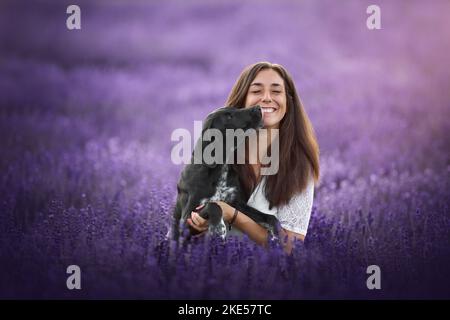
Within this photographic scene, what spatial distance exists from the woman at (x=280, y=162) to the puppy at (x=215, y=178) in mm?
107

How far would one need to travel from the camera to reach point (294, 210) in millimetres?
4828

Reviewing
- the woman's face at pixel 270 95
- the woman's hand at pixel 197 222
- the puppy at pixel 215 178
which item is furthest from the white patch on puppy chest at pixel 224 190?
the woman's face at pixel 270 95

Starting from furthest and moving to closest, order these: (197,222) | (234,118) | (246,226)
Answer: (234,118) < (246,226) < (197,222)

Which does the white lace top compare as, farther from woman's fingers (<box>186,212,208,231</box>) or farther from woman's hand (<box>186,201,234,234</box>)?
woman's fingers (<box>186,212,208,231</box>)

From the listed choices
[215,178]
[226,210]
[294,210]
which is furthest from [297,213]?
[215,178]

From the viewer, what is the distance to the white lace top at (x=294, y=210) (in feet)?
15.7

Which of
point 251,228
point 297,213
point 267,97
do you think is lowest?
point 251,228

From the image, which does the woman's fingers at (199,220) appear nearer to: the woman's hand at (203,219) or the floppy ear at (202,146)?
the woman's hand at (203,219)

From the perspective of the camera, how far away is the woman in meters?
4.80

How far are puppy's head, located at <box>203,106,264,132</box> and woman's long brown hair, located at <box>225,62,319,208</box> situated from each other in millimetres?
242

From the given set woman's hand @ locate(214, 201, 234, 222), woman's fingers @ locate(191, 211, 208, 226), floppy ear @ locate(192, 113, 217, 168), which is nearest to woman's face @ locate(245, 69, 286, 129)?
floppy ear @ locate(192, 113, 217, 168)

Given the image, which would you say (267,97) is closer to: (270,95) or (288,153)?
(270,95)

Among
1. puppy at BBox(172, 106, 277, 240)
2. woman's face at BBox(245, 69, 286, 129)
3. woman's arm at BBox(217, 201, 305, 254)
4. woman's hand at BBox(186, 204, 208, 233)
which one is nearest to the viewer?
woman's hand at BBox(186, 204, 208, 233)

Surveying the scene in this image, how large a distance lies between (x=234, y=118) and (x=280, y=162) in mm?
432
